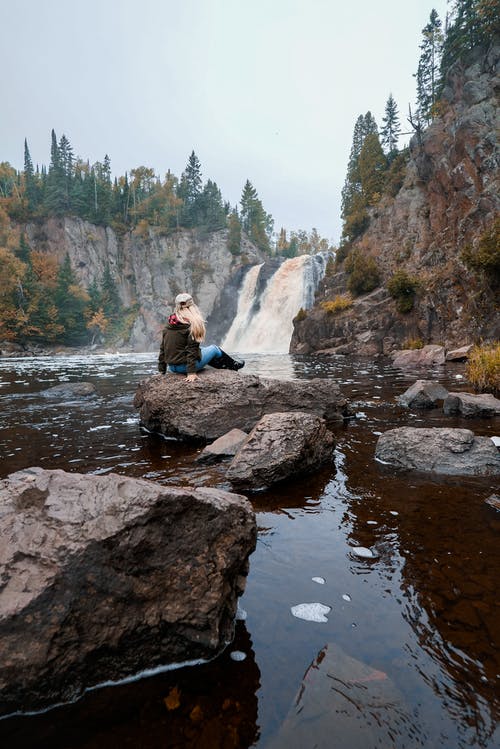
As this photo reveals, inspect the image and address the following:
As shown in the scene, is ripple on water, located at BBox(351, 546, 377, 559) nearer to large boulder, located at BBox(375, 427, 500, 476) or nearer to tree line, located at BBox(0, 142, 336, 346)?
large boulder, located at BBox(375, 427, 500, 476)

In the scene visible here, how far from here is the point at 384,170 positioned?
50.0 metres

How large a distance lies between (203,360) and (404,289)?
26.7 m

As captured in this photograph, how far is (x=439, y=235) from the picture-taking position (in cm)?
3169

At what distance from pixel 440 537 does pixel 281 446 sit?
1.91 metres

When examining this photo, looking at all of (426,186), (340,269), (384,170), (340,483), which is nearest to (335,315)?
(340,269)

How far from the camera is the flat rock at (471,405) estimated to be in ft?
25.4

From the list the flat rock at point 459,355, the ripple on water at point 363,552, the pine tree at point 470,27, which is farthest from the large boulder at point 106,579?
the pine tree at point 470,27

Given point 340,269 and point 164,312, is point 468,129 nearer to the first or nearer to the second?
point 340,269

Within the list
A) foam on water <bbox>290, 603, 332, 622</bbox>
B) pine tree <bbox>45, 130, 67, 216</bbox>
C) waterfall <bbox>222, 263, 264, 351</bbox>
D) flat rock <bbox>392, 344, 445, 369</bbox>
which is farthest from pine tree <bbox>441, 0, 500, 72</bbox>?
pine tree <bbox>45, 130, 67, 216</bbox>

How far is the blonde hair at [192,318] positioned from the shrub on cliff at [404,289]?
26319mm

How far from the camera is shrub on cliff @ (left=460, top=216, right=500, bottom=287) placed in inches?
759

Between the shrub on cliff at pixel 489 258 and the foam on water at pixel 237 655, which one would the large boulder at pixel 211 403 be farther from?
the shrub on cliff at pixel 489 258

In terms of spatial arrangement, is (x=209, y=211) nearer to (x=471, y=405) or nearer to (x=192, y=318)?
(x=192, y=318)

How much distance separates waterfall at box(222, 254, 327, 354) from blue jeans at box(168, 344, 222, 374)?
33409 millimetres
